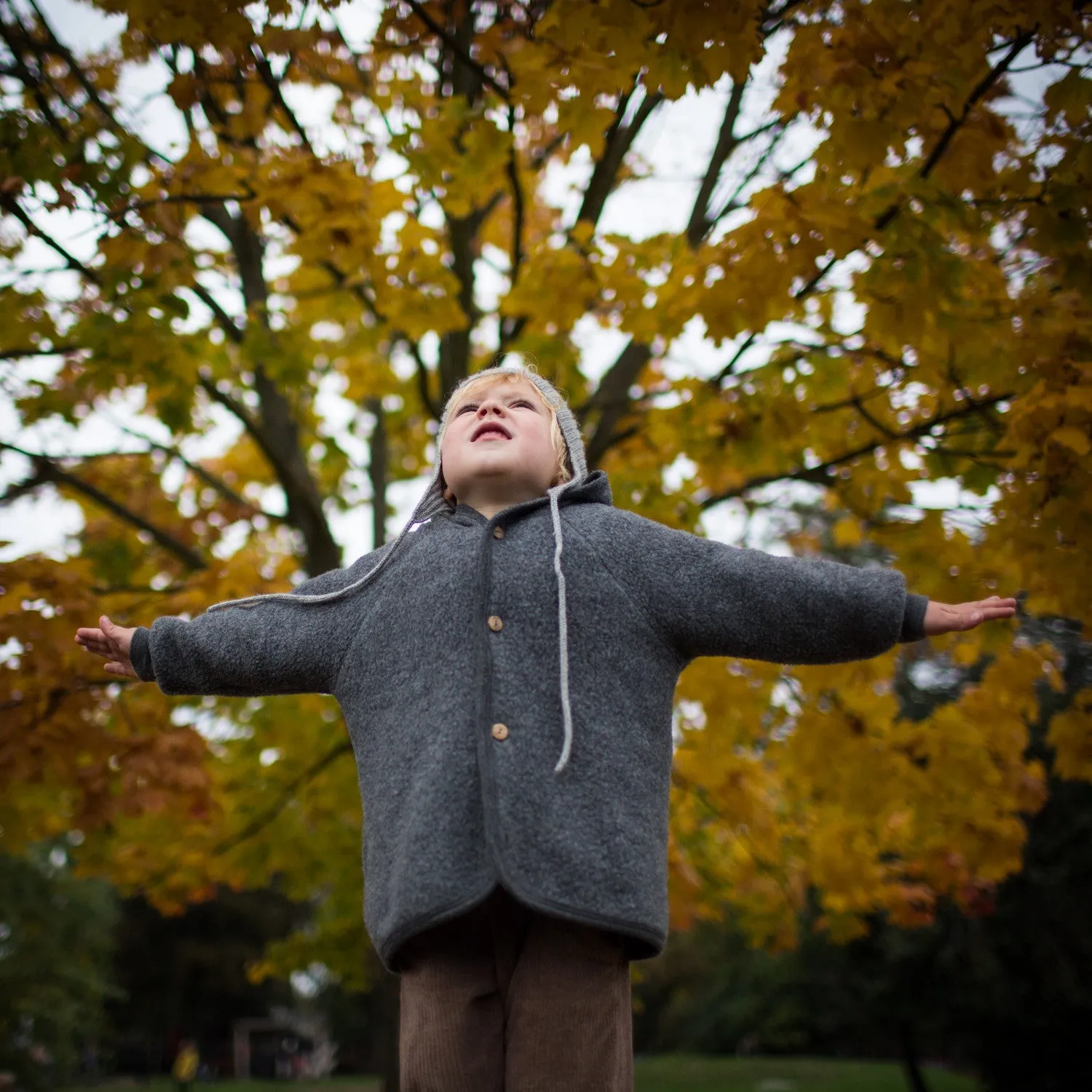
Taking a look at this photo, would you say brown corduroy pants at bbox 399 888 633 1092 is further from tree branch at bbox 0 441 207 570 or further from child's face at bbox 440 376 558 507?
tree branch at bbox 0 441 207 570

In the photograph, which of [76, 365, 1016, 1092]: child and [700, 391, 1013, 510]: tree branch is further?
[700, 391, 1013, 510]: tree branch

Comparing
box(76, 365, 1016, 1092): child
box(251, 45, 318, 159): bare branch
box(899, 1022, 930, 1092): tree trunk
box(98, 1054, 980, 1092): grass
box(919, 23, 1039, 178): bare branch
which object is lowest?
box(98, 1054, 980, 1092): grass

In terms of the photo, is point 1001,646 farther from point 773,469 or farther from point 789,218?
point 789,218

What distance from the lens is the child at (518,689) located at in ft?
4.97

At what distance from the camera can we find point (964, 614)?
5.28ft

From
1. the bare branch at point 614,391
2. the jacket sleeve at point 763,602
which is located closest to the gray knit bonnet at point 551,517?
the jacket sleeve at point 763,602

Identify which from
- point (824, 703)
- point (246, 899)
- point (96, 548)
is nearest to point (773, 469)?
point (824, 703)

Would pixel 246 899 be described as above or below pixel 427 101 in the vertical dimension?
below

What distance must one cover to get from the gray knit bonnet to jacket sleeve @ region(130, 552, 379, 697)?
26mm

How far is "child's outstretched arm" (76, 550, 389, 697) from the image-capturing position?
1.80 meters

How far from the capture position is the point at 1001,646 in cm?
377

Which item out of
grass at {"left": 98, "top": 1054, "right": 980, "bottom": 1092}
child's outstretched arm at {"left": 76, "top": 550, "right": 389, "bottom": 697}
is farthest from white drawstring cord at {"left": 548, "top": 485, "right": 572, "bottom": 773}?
grass at {"left": 98, "top": 1054, "right": 980, "bottom": 1092}

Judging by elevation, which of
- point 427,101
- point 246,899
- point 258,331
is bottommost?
point 246,899

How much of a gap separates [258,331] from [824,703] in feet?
10.0
